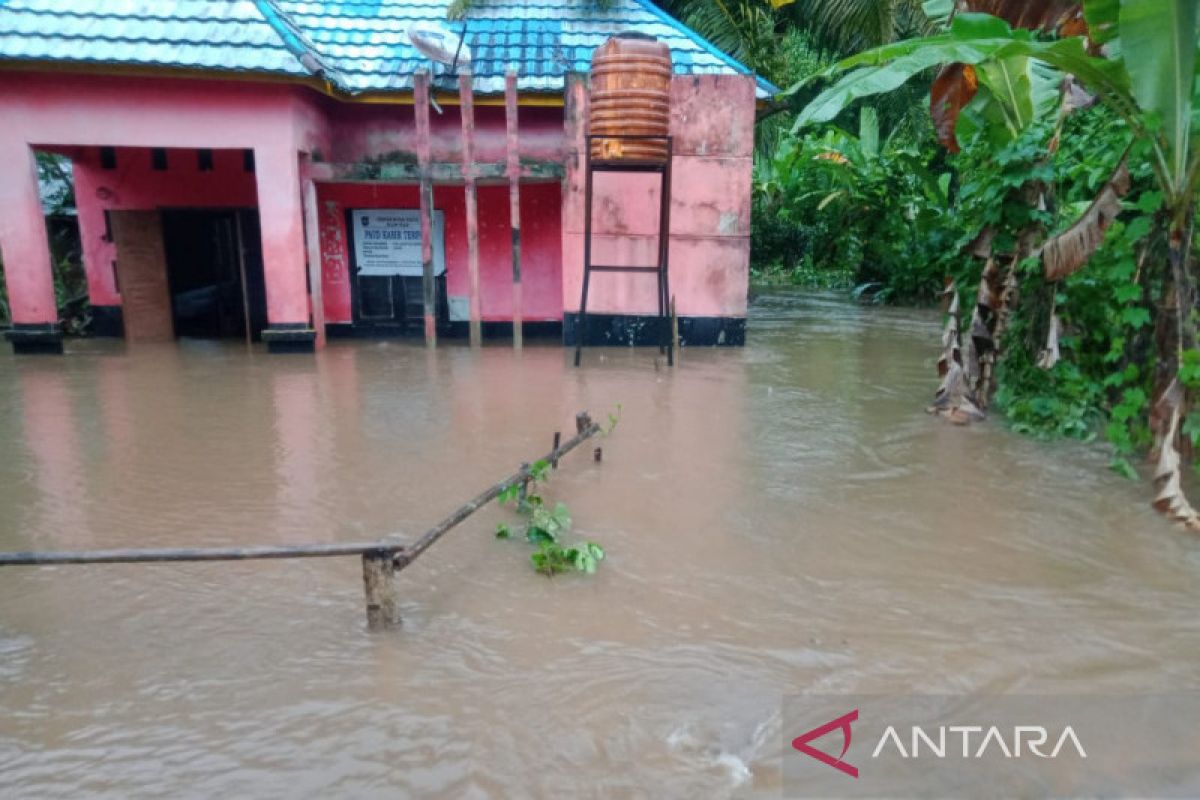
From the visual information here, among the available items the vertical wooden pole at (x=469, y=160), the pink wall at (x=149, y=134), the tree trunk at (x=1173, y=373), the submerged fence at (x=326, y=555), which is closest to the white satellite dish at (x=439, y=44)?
the vertical wooden pole at (x=469, y=160)

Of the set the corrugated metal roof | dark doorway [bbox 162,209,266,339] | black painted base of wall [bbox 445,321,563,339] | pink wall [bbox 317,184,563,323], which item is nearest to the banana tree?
the corrugated metal roof

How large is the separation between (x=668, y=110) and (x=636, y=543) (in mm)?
5777

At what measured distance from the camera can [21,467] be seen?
513 centimetres

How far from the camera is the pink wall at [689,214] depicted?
9.22m

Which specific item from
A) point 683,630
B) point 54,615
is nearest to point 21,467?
point 54,615

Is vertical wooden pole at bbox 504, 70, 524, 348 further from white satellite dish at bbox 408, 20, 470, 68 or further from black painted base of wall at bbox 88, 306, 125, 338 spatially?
black painted base of wall at bbox 88, 306, 125, 338

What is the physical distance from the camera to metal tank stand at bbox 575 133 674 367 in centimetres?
838

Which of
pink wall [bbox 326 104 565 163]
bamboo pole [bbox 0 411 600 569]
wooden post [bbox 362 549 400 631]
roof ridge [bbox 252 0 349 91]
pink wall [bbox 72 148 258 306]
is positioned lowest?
wooden post [bbox 362 549 400 631]

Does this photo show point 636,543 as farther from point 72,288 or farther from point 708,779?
point 72,288

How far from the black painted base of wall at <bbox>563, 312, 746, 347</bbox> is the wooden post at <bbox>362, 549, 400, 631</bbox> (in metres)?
6.89

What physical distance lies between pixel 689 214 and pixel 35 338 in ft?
24.8

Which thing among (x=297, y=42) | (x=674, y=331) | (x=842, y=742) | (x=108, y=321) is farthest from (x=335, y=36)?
(x=842, y=742)

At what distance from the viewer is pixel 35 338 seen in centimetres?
919

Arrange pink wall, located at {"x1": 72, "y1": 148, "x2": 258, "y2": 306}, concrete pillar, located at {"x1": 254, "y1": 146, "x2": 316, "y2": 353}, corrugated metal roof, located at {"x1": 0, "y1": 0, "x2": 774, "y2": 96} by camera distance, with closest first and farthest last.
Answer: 1. corrugated metal roof, located at {"x1": 0, "y1": 0, "x2": 774, "y2": 96}
2. concrete pillar, located at {"x1": 254, "y1": 146, "x2": 316, "y2": 353}
3. pink wall, located at {"x1": 72, "y1": 148, "x2": 258, "y2": 306}
